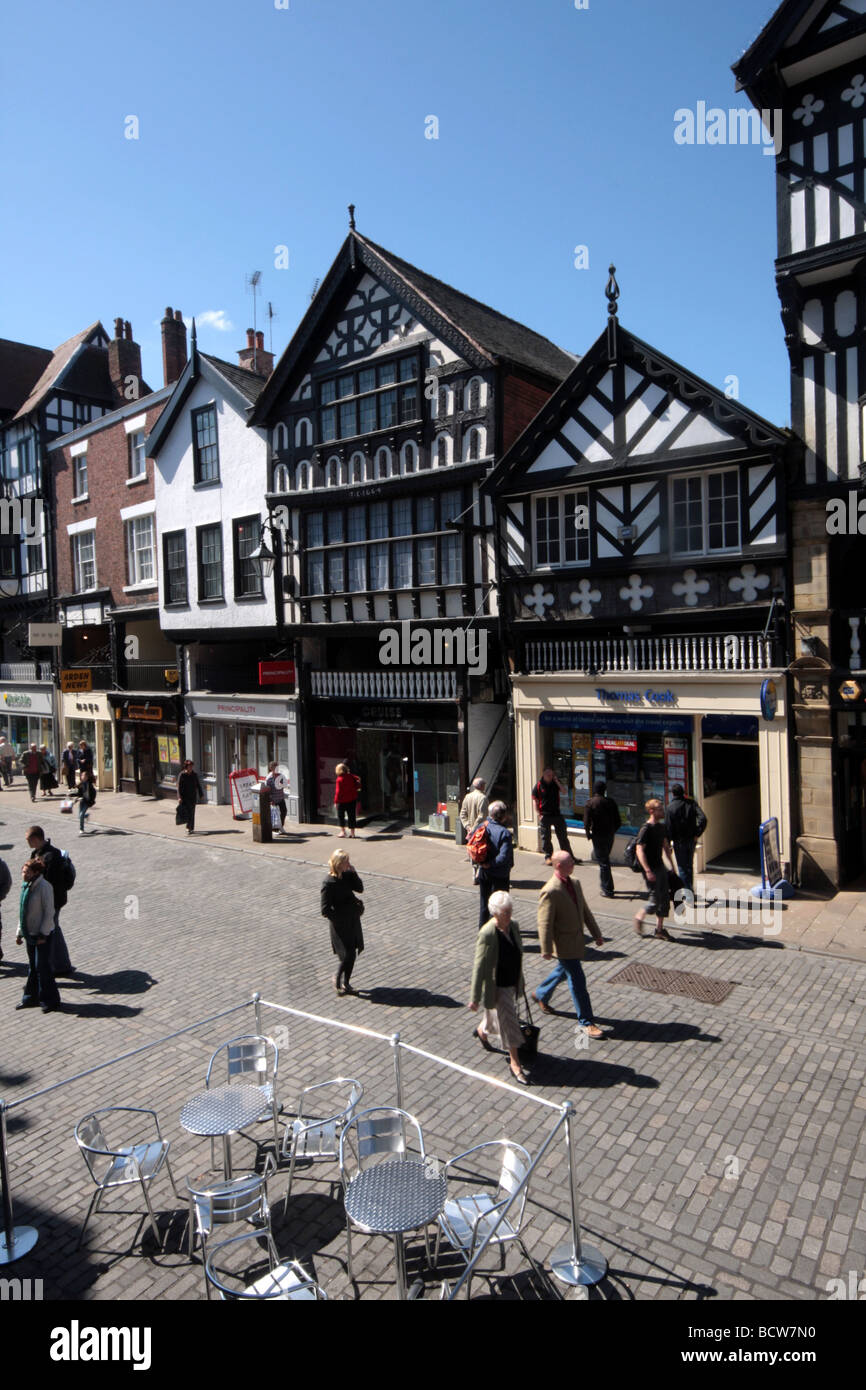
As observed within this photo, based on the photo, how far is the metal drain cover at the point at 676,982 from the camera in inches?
374

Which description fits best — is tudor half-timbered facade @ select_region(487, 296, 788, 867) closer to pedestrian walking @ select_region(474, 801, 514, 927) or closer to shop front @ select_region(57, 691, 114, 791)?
pedestrian walking @ select_region(474, 801, 514, 927)

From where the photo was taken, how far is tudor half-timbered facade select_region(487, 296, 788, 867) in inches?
539

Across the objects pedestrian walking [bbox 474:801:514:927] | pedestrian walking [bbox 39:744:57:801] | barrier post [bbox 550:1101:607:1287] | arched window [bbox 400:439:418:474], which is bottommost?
barrier post [bbox 550:1101:607:1287]

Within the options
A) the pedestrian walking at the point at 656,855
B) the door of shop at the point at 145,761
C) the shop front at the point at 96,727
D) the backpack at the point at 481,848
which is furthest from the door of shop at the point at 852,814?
the shop front at the point at 96,727

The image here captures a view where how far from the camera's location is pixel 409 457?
1811 centimetres

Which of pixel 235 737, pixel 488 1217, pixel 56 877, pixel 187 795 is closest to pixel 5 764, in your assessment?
pixel 235 737

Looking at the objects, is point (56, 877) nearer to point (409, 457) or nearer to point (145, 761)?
point (409, 457)

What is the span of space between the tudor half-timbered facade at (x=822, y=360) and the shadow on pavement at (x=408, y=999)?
267 inches

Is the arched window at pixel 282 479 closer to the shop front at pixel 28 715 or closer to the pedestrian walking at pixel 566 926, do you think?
the shop front at pixel 28 715

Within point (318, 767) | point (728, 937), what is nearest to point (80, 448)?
point (318, 767)

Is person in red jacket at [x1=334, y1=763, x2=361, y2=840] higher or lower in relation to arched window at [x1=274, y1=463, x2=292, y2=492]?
lower

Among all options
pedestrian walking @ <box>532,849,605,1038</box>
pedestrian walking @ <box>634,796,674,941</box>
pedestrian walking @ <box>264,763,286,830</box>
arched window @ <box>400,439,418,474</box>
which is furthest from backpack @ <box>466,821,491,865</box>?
arched window @ <box>400,439,418,474</box>

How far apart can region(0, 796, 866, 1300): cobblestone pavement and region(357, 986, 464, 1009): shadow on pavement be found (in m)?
0.03

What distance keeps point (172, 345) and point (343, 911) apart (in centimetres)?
2466
